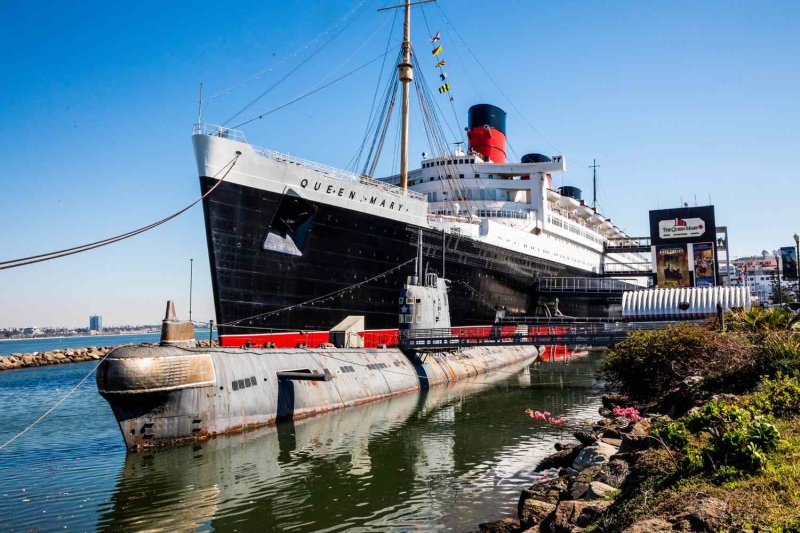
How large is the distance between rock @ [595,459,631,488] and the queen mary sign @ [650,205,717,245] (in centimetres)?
4345

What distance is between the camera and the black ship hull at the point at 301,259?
925 inches

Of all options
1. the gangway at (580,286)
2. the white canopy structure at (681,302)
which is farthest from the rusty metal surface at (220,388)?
the gangway at (580,286)

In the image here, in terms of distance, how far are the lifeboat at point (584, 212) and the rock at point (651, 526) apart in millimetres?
55939

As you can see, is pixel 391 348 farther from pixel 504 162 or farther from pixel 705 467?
pixel 504 162

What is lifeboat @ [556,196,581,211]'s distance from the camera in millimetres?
55662

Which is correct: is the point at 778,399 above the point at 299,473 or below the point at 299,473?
above

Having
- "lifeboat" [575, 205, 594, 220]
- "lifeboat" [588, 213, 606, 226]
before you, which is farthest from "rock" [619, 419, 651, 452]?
"lifeboat" [588, 213, 606, 226]

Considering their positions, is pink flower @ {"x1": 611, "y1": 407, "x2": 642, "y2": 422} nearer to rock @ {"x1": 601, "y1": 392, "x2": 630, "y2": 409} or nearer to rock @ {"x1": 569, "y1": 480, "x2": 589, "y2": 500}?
rock @ {"x1": 601, "y1": 392, "x2": 630, "y2": 409}

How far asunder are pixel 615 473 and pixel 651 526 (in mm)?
3982

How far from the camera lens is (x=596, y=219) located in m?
65.0

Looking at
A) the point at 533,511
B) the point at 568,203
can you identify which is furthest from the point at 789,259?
the point at 533,511

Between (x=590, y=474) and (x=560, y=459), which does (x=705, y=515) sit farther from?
(x=560, y=459)

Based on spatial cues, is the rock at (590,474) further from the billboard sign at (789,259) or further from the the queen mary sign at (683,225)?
the the queen mary sign at (683,225)

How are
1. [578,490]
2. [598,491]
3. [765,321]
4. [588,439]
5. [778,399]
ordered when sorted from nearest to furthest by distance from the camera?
1. [598,491]
2. [578,490]
3. [778,399]
4. [588,439]
5. [765,321]
